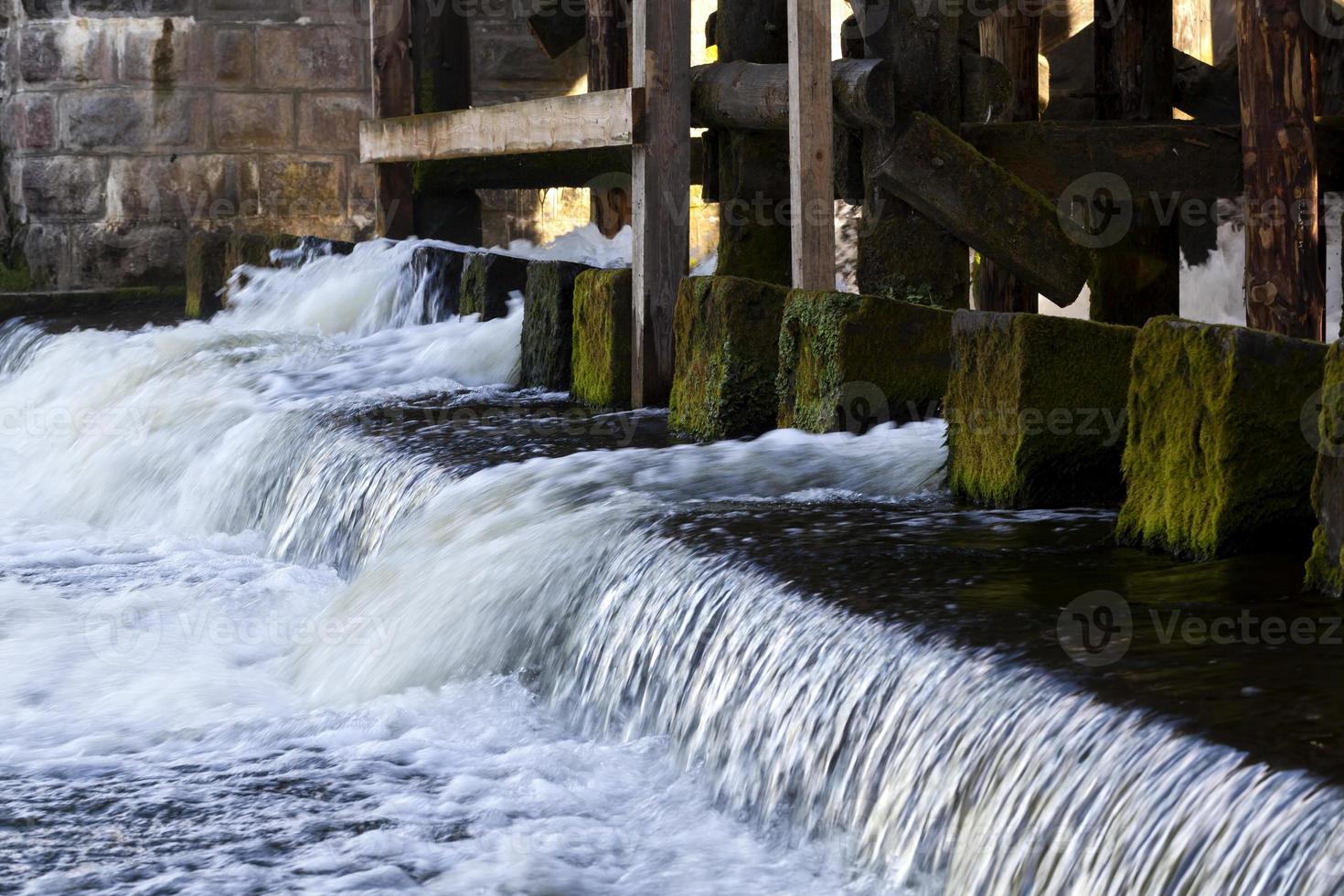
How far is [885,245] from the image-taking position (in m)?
5.95

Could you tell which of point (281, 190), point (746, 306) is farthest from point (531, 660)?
point (281, 190)

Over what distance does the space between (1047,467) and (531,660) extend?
1.24 metres

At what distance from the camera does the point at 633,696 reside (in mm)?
3645

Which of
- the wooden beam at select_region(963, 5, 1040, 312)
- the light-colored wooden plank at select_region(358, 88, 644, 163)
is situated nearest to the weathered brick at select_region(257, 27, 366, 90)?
the light-colored wooden plank at select_region(358, 88, 644, 163)

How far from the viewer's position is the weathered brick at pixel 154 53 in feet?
37.0

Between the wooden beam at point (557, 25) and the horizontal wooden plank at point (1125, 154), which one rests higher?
the wooden beam at point (557, 25)

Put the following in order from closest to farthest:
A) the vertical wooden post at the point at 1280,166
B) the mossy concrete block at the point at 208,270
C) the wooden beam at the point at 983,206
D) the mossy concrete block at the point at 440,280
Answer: the wooden beam at the point at 983,206, the vertical wooden post at the point at 1280,166, the mossy concrete block at the point at 440,280, the mossy concrete block at the point at 208,270

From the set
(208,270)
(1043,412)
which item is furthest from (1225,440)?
(208,270)

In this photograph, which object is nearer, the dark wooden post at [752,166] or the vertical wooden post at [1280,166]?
the vertical wooden post at [1280,166]

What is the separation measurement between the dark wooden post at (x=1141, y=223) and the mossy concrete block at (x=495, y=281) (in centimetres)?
244

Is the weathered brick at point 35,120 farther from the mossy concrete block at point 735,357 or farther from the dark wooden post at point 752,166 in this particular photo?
the mossy concrete block at point 735,357

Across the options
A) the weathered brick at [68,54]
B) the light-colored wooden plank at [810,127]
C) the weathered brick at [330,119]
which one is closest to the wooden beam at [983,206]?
the light-colored wooden plank at [810,127]

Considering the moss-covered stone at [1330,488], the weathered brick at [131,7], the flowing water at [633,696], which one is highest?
the weathered brick at [131,7]

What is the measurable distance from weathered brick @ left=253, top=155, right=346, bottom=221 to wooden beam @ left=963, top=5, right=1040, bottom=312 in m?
4.50
